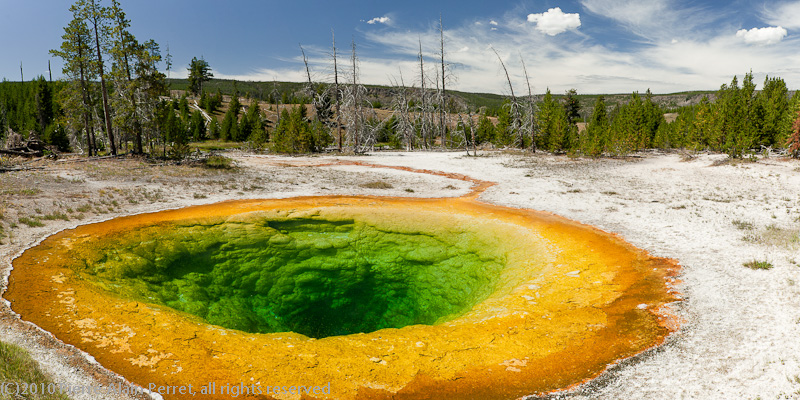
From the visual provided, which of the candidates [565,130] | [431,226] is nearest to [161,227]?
[431,226]

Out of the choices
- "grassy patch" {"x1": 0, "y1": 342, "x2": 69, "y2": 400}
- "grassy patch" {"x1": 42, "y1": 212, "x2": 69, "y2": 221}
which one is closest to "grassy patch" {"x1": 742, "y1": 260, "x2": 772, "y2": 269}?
"grassy patch" {"x1": 0, "y1": 342, "x2": 69, "y2": 400}

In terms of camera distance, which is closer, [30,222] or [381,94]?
[30,222]

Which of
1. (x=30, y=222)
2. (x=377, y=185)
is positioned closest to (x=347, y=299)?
(x=30, y=222)

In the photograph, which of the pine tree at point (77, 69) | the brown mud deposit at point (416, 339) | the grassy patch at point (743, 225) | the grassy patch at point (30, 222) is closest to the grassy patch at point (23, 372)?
the brown mud deposit at point (416, 339)

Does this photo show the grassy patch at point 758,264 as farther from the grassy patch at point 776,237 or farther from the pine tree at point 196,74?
the pine tree at point 196,74

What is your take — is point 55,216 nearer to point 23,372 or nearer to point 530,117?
point 23,372

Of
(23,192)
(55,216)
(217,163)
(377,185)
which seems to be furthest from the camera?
(217,163)
